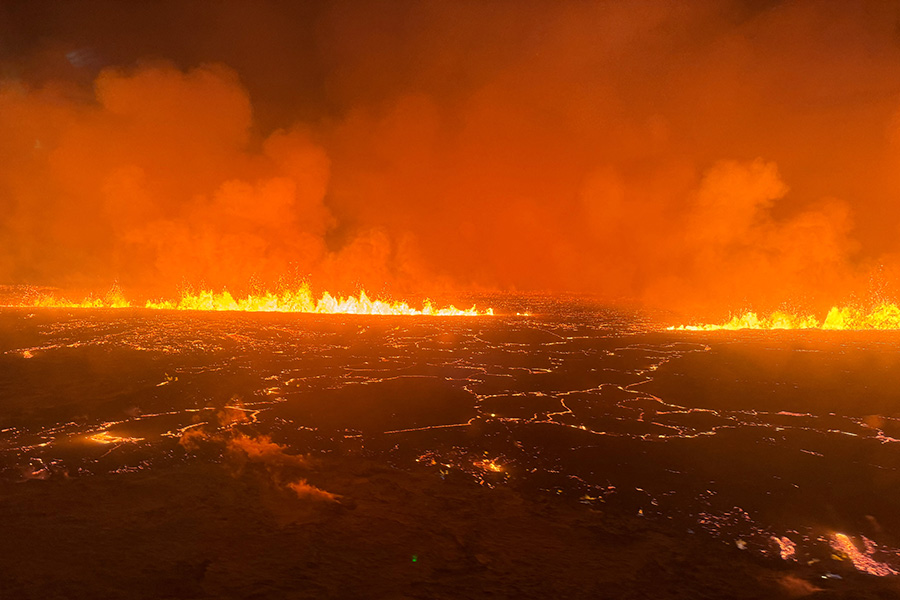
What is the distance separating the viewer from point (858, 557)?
13.1ft

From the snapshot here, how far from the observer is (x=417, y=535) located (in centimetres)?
418

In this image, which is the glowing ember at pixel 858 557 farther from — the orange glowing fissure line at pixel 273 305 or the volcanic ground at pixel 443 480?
the orange glowing fissure line at pixel 273 305

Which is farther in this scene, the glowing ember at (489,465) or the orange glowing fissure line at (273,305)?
the orange glowing fissure line at (273,305)

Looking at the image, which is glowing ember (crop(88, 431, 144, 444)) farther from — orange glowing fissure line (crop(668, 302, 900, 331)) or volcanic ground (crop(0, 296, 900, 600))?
orange glowing fissure line (crop(668, 302, 900, 331))

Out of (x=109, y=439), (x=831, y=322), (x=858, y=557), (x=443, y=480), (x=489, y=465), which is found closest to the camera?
(x=858, y=557)

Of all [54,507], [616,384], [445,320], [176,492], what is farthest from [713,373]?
[445,320]

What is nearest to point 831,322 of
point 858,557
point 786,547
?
point 858,557

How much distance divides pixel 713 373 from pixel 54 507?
10.6 meters

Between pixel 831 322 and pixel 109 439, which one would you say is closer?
pixel 109 439

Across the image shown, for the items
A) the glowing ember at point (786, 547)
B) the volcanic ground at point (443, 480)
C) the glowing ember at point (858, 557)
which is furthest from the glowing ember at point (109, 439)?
the glowing ember at point (858, 557)

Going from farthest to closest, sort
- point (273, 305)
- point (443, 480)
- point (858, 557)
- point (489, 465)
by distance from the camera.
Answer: point (273, 305) < point (489, 465) < point (443, 480) < point (858, 557)

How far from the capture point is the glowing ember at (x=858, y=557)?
12.4ft

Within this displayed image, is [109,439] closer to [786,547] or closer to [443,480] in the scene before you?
[443,480]

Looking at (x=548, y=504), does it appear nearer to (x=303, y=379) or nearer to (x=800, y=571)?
(x=800, y=571)
